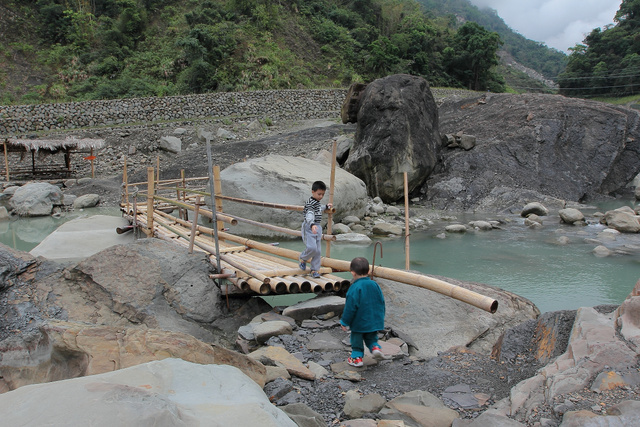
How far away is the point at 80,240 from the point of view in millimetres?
7617

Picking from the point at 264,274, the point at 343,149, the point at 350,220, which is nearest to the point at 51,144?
the point at 343,149

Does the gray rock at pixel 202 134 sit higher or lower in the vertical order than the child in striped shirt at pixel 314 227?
higher

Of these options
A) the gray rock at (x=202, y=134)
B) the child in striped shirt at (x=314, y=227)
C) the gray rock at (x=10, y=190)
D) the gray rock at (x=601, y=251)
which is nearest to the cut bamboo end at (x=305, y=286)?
the child in striped shirt at (x=314, y=227)

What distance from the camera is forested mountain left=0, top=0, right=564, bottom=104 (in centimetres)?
2286

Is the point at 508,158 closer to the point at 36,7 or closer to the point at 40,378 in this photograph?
the point at 40,378

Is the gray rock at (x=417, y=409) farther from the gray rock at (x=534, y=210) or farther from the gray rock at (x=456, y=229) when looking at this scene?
the gray rock at (x=534, y=210)

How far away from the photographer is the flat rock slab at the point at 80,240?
7073mm

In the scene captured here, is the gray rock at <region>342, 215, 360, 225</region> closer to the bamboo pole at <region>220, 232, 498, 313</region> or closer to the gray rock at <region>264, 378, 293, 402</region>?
the bamboo pole at <region>220, 232, 498, 313</region>

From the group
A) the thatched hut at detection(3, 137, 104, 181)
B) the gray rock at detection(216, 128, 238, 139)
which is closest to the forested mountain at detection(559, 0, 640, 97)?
the gray rock at detection(216, 128, 238, 139)

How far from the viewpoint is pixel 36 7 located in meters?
26.5

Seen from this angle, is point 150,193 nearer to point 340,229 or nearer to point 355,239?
point 355,239

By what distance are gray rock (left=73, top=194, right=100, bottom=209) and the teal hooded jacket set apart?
37.2 feet

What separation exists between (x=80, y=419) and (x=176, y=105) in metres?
20.5

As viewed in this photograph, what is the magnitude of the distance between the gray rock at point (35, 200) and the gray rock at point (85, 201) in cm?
51
